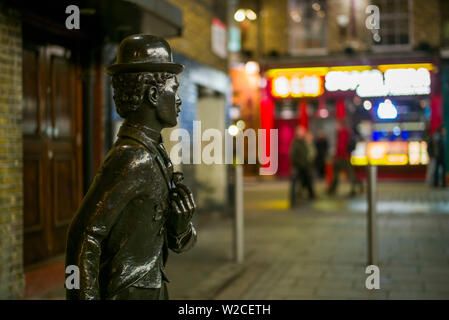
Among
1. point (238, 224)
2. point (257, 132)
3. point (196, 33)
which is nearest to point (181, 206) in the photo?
point (238, 224)

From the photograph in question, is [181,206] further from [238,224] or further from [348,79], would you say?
[348,79]

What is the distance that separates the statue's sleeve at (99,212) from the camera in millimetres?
2490

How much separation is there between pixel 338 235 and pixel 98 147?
4354mm

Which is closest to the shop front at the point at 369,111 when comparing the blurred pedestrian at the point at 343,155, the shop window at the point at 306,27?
the shop window at the point at 306,27

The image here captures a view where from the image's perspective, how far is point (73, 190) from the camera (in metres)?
8.95

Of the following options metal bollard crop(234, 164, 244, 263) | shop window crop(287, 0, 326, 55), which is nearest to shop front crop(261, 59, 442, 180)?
shop window crop(287, 0, 326, 55)

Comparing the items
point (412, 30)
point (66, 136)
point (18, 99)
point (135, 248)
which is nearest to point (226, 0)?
point (66, 136)

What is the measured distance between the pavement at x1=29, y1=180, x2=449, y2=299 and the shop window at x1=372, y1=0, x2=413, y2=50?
10.5m

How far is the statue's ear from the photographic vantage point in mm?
2717

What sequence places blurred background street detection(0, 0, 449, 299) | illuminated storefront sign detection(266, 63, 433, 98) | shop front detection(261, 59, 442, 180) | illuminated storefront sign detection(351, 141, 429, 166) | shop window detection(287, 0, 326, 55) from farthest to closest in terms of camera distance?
1. shop window detection(287, 0, 326, 55)
2. illuminated storefront sign detection(351, 141, 429, 166)
3. shop front detection(261, 59, 442, 180)
4. illuminated storefront sign detection(266, 63, 433, 98)
5. blurred background street detection(0, 0, 449, 299)

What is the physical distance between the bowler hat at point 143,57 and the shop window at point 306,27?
23.0 m

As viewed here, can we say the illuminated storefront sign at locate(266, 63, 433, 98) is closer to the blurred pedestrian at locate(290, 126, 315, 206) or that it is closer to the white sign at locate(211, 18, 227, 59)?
the blurred pedestrian at locate(290, 126, 315, 206)

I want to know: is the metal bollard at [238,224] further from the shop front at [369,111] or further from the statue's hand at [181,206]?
the shop front at [369,111]
